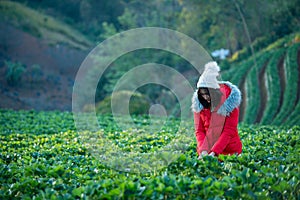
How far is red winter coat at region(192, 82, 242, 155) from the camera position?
6.38 metres

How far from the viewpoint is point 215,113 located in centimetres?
642

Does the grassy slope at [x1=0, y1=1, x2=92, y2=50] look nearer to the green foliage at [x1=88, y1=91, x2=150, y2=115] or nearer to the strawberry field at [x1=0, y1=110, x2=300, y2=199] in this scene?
the green foliage at [x1=88, y1=91, x2=150, y2=115]

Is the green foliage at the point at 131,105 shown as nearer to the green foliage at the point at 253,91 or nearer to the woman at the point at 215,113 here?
the green foliage at the point at 253,91

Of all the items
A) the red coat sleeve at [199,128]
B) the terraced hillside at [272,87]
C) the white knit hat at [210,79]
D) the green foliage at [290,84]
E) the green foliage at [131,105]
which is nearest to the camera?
the white knit hat at [210,79]

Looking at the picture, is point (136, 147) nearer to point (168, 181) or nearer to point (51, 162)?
point (51, 162)

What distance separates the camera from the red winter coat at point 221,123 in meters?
6.38

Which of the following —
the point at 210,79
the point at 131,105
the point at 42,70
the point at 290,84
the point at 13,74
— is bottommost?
the point at 210,79

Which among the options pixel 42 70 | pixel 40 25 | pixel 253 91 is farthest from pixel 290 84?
pixel 40 25

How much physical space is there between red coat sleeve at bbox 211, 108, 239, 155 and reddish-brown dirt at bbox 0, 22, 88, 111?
23.8 metres

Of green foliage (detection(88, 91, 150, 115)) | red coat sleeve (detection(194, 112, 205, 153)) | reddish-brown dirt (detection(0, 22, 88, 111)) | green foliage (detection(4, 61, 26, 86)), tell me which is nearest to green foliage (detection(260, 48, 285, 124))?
green foliage (detection(88, 91, 150, 115))

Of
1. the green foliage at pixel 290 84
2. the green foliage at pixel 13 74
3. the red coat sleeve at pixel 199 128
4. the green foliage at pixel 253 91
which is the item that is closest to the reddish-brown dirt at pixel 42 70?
the green foliage at pixel 13 74

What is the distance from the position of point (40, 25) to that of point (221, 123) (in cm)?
3876

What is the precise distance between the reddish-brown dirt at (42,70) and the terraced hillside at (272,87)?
39.1ft

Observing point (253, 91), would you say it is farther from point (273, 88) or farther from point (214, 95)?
point (214, 95)
